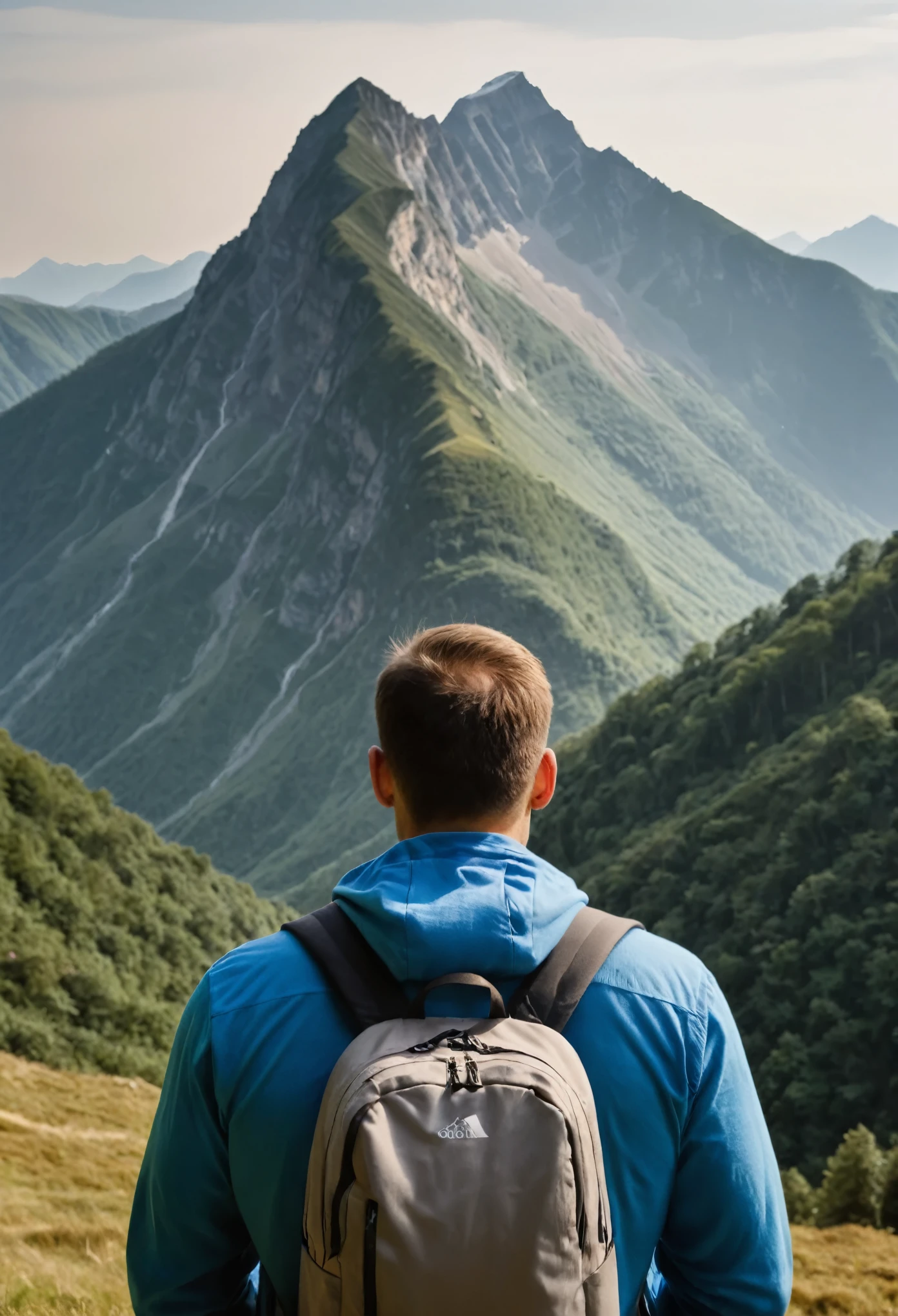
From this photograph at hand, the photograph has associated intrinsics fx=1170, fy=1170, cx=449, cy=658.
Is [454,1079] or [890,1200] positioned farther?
[890,1200]

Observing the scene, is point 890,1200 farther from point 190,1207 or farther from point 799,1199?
point 190,1207

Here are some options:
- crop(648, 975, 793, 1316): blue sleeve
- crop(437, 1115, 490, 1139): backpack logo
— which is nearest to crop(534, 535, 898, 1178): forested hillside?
crop(648, 975, 793, 1316): blue sleeve

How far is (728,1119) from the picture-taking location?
368cm

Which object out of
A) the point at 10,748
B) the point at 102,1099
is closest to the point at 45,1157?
the point at 102,1099

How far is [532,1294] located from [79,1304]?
711cm

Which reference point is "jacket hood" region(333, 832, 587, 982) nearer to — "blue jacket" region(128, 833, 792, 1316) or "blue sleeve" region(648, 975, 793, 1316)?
"blue jacket" region(128, 833, 792, 1316)

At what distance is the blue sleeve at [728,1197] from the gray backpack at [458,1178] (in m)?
0.42

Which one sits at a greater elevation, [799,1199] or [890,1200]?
[890,1200]

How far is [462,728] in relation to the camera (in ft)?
12.3

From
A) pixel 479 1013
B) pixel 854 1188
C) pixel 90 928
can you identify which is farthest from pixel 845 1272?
pixel 90 928

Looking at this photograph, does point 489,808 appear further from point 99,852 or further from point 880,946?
point 99,852

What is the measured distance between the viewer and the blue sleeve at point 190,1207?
3.67 meters

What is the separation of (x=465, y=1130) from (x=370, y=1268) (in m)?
0.45

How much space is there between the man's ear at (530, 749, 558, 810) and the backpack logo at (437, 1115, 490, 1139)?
113 centimetres
